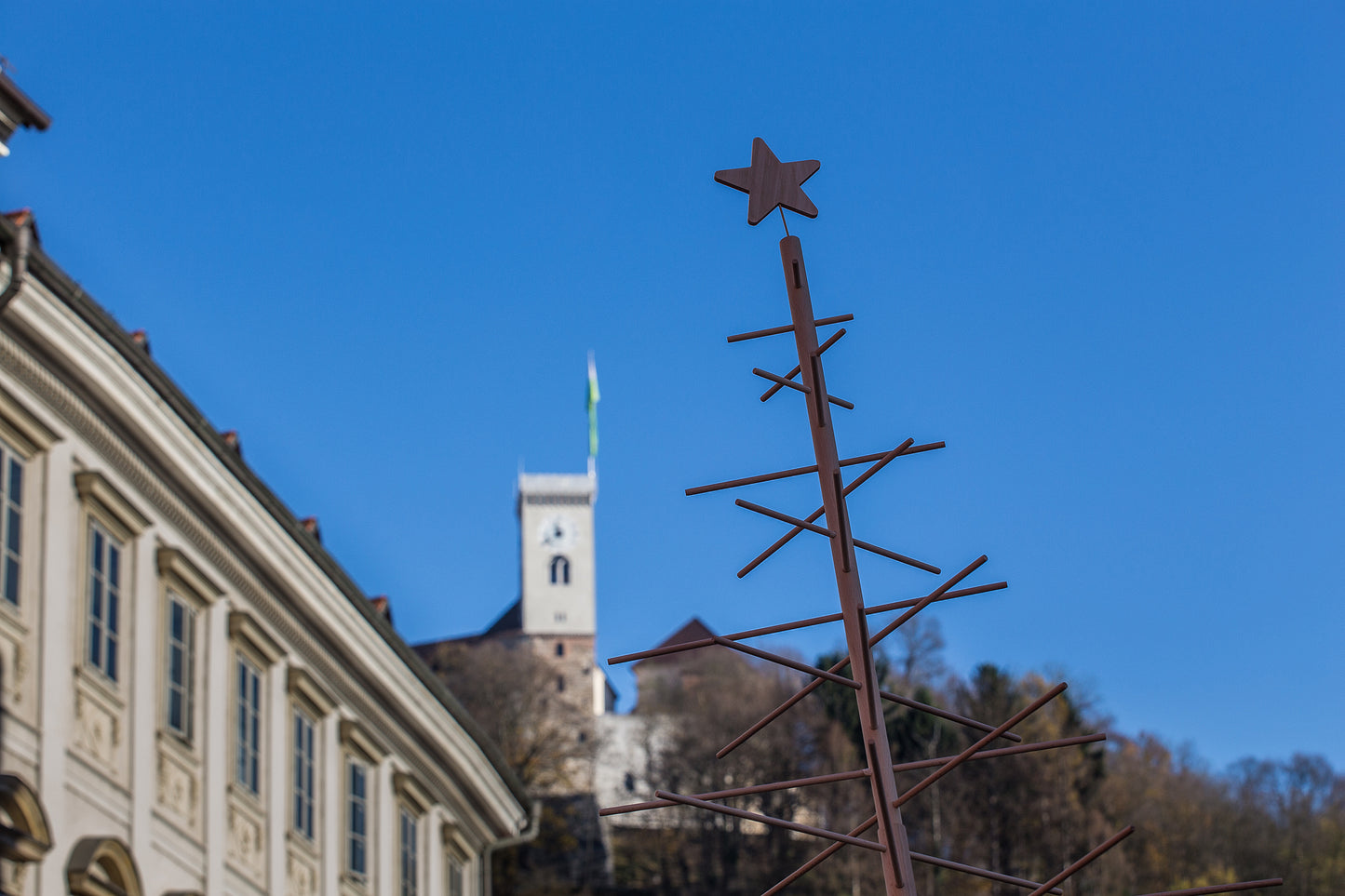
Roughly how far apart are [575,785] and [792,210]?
9820 cm

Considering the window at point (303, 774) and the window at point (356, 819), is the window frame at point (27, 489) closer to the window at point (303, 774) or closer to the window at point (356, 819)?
the window at point (303, 774)

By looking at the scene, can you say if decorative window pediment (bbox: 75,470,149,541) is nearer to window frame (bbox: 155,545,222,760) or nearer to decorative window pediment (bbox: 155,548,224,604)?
decorative window pediment (bbox: 155,548,224,604)

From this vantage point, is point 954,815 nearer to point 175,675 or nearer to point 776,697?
point 776,697

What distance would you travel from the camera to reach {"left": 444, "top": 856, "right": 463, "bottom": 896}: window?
24.2 m

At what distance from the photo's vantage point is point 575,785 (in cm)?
10094

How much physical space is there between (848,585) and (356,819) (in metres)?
17.2

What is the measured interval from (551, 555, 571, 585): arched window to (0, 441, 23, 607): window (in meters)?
119

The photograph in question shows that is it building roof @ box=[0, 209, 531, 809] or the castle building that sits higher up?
the castle building

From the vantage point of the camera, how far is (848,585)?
14.8 feet

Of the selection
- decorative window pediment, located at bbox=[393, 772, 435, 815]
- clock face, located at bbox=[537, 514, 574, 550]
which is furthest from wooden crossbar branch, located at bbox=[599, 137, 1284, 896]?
clock face, located at bbox=[537, 514, 574, 550]

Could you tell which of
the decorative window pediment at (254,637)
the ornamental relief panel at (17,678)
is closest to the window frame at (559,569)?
the decorative window pediment at (254,637)

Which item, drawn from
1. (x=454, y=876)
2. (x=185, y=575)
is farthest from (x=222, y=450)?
(x=454, y=876)

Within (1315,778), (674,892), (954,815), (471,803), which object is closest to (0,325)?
(471,803)

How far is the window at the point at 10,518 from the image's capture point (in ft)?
44.2
